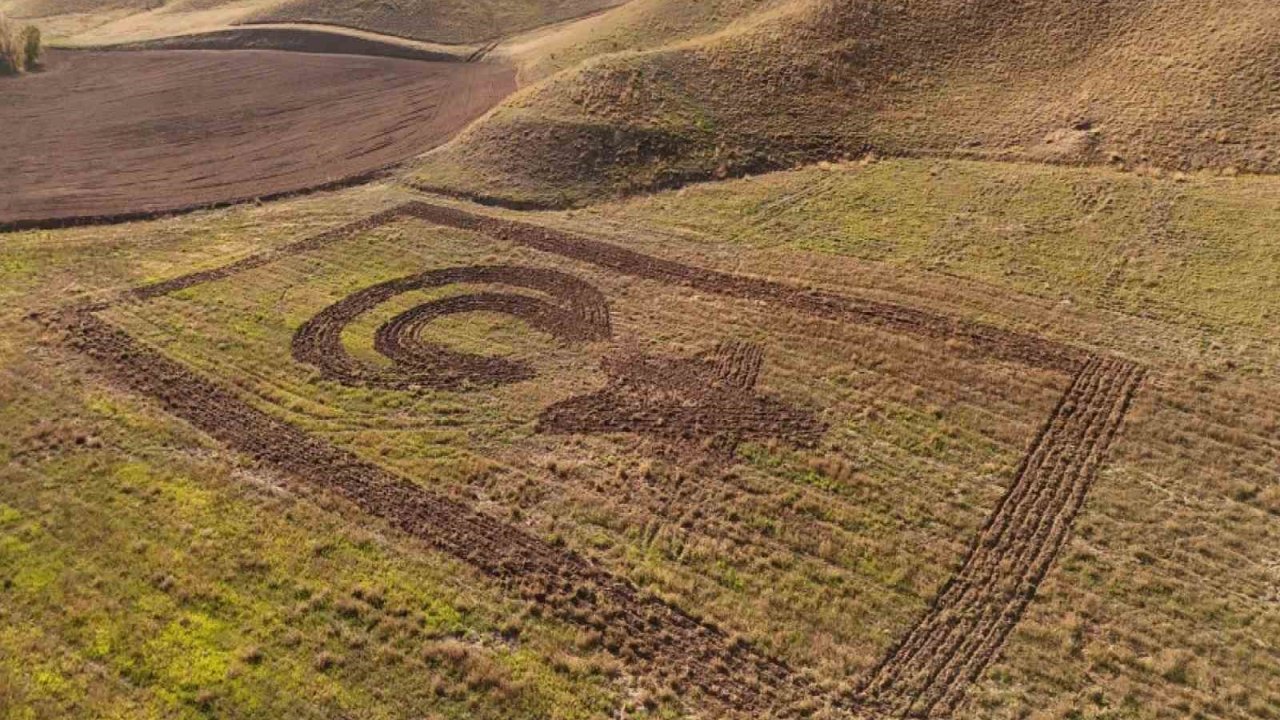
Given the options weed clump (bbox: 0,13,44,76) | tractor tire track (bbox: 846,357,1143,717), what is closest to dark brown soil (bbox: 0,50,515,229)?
weed clump (bbox: 0,13,44,76)

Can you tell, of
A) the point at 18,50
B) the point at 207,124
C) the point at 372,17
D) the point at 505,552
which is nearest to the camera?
the point at 505,552

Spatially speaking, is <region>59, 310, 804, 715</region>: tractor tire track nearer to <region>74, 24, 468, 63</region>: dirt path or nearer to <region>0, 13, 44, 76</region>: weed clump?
<region>74, 24, 468, 63</region>: dirt path

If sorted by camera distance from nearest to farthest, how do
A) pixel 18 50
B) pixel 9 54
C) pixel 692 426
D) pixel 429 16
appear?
pixel 692 426 < pixel 9 54 < pixel 18 50 < pixel 429 16

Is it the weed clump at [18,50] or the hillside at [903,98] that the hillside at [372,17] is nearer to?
the weed clump at [18,50]

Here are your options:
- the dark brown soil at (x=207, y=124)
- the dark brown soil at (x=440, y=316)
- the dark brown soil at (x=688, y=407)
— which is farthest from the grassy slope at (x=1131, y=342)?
the dark brown soil at (x=207, y=124)

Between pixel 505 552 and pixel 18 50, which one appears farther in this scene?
pixel 18 50

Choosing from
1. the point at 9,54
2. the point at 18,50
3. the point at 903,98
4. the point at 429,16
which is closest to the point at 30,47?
the point at 18,50

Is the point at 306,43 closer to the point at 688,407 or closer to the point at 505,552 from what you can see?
the point at 688,407

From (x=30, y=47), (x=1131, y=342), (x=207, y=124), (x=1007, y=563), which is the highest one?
(x=30, y=47)
